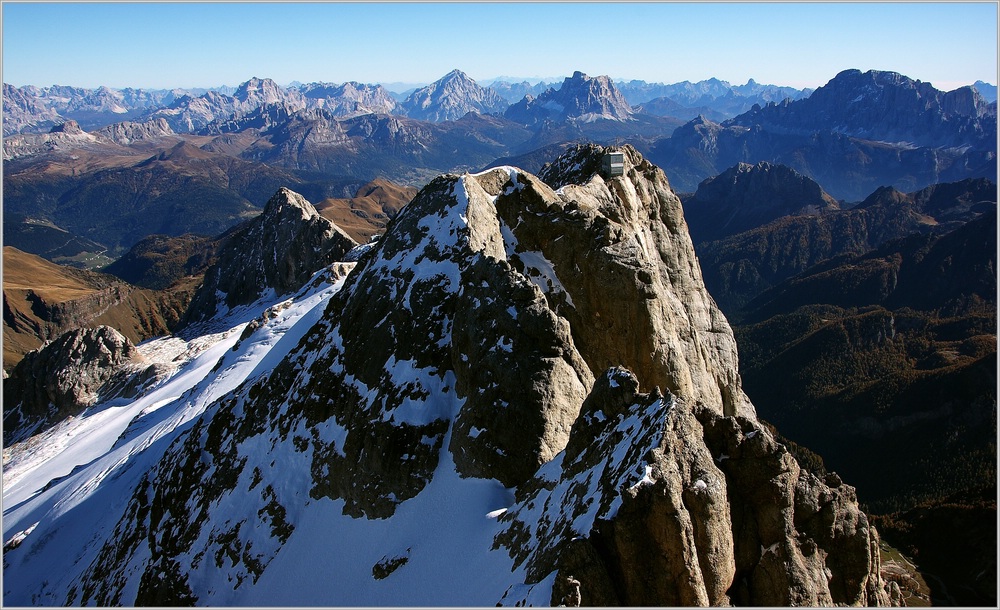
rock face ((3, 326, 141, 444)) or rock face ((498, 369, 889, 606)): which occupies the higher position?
rock face ((498, 369, 889, 606))

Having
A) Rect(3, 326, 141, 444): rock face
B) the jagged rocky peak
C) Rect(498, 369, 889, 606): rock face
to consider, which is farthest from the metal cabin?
Rect(3, 326, 141, 444): rock face

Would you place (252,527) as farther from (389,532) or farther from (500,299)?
(500,299)

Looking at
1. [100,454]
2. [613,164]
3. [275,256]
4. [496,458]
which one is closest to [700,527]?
[496,458]

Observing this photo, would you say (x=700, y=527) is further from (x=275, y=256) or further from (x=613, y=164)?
(x=275, y=256)

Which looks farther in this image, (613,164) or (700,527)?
(613,164)

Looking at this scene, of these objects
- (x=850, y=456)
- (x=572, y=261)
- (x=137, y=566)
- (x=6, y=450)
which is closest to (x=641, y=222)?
(x=572, y=261)

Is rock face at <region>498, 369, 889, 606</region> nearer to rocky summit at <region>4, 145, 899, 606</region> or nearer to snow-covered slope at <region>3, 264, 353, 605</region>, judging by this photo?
rocky summit at <region>4, 145, 899, 606</region>
